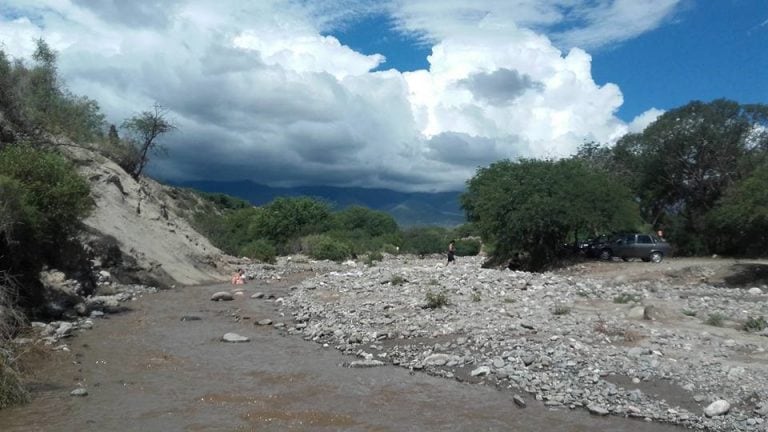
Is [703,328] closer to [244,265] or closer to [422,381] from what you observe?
[422,381]

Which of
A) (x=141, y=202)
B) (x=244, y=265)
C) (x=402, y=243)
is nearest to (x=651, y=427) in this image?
(x=141, y=202)

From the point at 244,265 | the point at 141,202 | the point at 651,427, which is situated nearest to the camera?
the point at 651,427

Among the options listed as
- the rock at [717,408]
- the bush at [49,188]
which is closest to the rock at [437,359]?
the rock at [717,408]

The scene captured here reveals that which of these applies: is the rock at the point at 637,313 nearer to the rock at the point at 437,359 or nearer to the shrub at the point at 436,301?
the shrub at the point at 436,301

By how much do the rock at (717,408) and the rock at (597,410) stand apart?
68.9 inches

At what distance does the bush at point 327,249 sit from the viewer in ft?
206

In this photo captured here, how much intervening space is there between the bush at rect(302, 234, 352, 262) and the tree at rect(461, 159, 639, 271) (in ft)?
70.5

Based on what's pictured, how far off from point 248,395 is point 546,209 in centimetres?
2830

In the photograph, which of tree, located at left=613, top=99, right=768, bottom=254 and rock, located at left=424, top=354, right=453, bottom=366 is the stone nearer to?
rock, located at left=424, top=354, right=453, bottom=366

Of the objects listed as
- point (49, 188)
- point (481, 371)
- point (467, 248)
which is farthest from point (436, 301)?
Result: point (467, 248)

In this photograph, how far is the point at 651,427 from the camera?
11.2m

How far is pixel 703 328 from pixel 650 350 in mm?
3804

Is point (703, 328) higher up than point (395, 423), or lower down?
higher up

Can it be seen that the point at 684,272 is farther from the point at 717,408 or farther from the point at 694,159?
the point at 717,408
